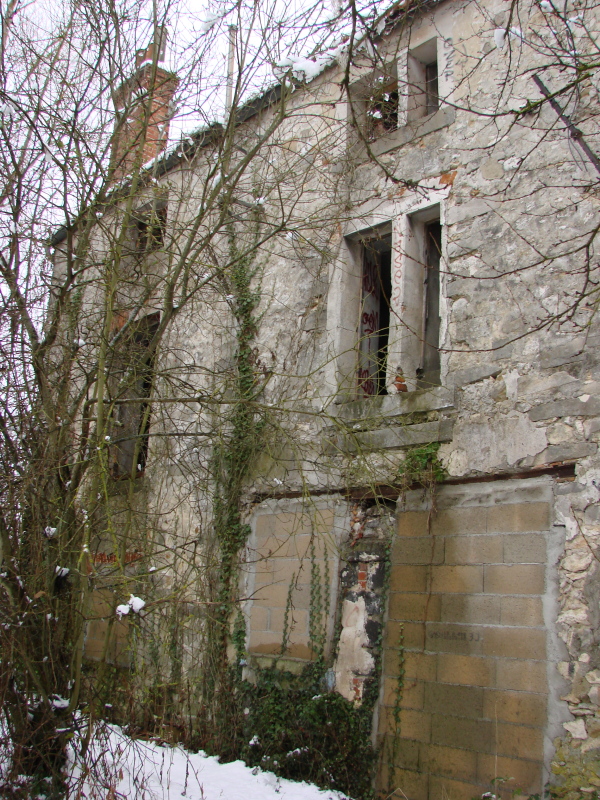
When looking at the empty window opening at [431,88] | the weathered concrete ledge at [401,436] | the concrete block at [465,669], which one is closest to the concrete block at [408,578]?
the concrete block at [465,669]

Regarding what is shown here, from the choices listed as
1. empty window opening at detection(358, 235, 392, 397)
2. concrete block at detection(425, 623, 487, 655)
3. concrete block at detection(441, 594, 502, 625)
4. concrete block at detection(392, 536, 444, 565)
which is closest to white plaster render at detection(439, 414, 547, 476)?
concrete block at detection(392, 536, 444, 565)

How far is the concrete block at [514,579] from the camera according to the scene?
4.02 metres

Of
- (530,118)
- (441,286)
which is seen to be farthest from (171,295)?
(530,118)

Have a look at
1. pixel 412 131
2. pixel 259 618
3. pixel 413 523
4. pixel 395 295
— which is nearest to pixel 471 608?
pixel 413 523

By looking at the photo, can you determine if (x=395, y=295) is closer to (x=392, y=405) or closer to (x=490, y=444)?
(x=392, y=405)

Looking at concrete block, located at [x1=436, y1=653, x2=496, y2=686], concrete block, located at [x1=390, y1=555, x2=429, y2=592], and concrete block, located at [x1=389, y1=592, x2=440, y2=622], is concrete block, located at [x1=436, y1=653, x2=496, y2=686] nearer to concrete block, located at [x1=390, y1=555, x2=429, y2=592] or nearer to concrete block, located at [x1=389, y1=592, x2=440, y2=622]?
concrete block, located at [x1=389, y1=592, x2=440, y2=622]

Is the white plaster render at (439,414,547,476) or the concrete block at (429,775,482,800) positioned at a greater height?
the white plaster render at (439,414,547,476)

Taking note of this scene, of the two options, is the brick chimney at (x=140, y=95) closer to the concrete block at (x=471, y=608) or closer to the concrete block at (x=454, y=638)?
the concrete block at (x=471, y=608)

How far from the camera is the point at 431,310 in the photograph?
17.7 ft

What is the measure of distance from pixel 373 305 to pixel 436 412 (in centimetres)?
159

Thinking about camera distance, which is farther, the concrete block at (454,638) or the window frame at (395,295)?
the window frame at (395,295)

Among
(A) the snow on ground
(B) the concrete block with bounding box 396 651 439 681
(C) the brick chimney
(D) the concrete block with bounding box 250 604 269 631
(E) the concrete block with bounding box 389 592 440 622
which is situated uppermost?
(C) the brick chimney

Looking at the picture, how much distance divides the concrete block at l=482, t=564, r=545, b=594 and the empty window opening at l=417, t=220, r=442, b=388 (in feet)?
5.01

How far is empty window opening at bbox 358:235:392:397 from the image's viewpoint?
5.77 meters
